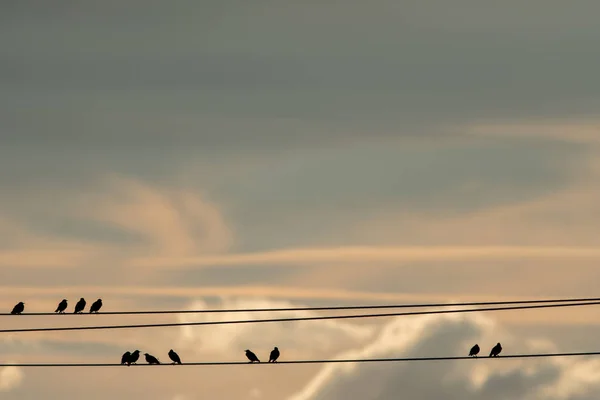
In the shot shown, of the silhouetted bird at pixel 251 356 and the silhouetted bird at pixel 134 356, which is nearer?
Result: the silhouetted bird at pixel 251 356

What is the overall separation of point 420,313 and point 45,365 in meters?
11.1

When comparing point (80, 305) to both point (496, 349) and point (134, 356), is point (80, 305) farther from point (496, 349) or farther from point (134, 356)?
point (496, 349)

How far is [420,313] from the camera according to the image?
1781 inches

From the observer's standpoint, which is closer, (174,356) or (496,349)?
(496,349)

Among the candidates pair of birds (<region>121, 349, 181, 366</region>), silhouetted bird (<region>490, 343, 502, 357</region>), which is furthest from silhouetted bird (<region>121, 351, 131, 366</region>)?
silhouetted bird (<region>490, 343, 502, 357</region>)

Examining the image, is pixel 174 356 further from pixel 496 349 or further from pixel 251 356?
pixel 496 349

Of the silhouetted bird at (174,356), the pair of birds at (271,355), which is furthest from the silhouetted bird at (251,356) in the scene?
the silhouetted bird at (174,356)

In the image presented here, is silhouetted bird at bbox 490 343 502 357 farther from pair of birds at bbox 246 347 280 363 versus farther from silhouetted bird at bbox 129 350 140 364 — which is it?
silhouetted bird at bbox 129 350 140 364

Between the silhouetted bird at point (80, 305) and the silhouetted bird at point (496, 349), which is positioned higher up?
the silhouetted bird at point (80, 305)

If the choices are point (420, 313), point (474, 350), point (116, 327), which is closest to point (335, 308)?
point (420, 313)

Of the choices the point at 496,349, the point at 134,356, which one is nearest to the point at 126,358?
the point at 134,356

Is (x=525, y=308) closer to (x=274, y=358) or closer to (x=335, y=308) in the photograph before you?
(x=335, y=308)

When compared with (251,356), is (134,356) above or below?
above

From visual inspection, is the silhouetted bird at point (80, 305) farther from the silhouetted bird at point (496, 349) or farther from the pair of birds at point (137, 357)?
the silhouetted bird at point (496, 349)
